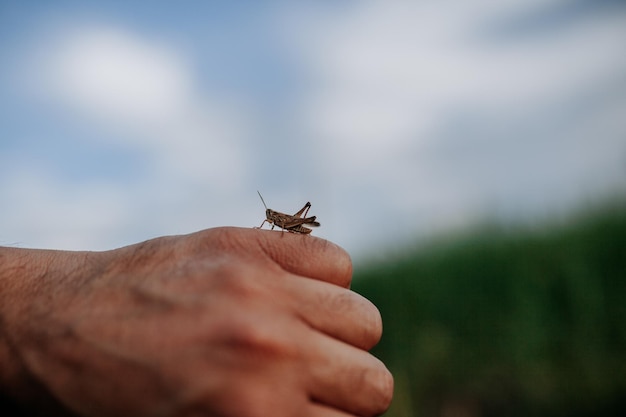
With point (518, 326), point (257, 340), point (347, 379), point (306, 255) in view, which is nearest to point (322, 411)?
point (347, 379)

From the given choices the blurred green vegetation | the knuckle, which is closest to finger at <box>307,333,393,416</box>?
the knuckle

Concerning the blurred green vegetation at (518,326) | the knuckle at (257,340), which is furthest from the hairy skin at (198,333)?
the blurred green vegetation at (518,326)

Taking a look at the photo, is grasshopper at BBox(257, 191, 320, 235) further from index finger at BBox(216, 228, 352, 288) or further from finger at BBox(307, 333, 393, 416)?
finger at BBox(307, 333, 393, 416)

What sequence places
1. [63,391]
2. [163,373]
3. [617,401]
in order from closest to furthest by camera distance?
[163,373]
[63,391]
[617,401]

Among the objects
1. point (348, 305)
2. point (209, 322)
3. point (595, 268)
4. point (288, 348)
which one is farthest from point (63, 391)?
point (595, 268)

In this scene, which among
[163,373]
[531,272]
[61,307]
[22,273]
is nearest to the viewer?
[163,373]

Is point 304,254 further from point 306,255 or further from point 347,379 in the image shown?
point 347,379

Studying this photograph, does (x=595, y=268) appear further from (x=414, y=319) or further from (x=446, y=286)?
(x=414, y=319)
